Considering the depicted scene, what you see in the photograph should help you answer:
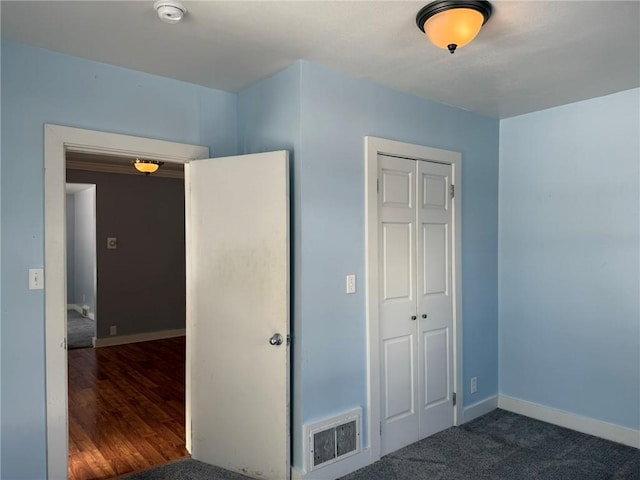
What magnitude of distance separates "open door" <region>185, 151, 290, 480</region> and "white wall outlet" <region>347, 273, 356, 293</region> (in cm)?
44

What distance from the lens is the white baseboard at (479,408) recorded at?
11.7 ft

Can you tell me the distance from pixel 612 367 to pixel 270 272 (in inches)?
102

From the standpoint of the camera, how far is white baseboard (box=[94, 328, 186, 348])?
6.11m

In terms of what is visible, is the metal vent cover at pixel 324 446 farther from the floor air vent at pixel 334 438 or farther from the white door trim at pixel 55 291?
the white door trim at pixel 55 291

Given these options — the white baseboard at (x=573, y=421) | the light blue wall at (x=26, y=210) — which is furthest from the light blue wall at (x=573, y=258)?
the light blue wall at (x=26, y=210)

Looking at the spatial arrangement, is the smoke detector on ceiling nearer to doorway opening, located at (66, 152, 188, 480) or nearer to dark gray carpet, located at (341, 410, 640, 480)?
dark gray carpet, located at (341, 410, 640, 480)

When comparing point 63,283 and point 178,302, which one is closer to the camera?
point 63,283

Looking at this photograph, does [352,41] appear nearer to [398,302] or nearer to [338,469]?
[398,302]

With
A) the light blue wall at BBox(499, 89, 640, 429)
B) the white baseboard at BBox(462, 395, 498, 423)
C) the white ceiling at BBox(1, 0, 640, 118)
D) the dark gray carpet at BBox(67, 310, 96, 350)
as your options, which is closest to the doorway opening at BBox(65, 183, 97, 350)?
the dark gray carpet at BBox(67, 310, 96, 350)

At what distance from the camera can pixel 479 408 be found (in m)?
3.69

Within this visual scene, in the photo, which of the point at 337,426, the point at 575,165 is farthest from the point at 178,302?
the point at 575,165

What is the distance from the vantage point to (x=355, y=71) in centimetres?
277

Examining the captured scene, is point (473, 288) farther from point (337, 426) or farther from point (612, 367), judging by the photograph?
point (337, 426)

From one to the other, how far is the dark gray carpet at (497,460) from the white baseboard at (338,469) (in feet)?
0.12
